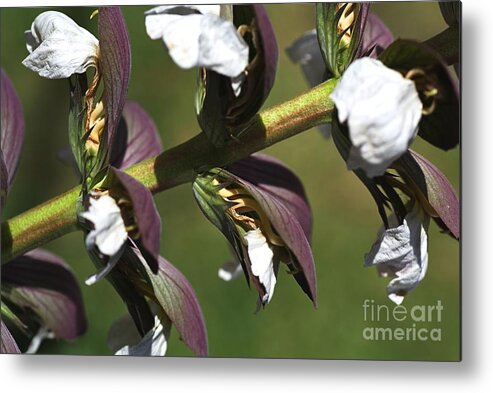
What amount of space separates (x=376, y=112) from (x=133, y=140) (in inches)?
14.7

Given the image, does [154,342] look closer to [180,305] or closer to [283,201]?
[180,305]

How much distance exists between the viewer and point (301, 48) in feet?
3.57

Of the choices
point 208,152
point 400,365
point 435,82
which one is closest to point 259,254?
point 208,152

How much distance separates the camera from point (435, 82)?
786mm

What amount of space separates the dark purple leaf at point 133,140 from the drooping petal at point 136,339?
0.59 feet

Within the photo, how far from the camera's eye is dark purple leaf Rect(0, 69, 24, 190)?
1.06 m

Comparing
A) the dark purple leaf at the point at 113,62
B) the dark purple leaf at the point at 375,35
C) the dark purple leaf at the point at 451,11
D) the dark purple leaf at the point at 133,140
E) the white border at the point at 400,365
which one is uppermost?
the dark purple leaf at the point at 451,11

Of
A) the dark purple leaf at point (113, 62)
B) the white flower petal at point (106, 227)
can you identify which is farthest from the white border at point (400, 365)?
the white flower petal at point (106, 227)

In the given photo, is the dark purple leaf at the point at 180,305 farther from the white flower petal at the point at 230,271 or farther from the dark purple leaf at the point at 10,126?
the dark purple leaf at the point at 10,126

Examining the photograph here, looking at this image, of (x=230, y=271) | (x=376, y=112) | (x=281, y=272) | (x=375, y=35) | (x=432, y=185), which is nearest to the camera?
(x=376, y=112)

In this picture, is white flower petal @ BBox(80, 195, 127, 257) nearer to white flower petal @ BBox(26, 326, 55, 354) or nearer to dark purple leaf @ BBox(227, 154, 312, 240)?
dark purple leaf @ BBox(227, 154, 312, 240)

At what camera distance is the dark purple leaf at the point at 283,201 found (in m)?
0.83

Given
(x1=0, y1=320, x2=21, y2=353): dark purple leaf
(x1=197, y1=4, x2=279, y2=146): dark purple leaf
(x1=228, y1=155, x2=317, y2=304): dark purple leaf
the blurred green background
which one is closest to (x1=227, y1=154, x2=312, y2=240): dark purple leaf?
(x1=228, y1=155, x2=317, y2=304): dark purple leaf

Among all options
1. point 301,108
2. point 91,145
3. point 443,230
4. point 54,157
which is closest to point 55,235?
point 91,145
